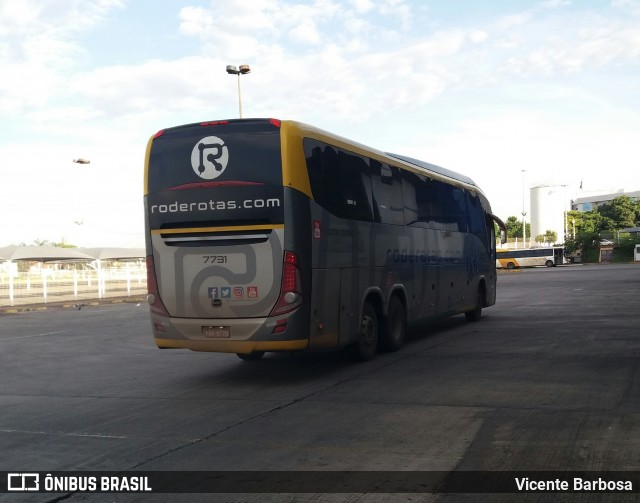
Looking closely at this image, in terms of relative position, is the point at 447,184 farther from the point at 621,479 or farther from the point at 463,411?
the point at 621,479

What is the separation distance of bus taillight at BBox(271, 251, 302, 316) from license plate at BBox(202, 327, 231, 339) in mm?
753

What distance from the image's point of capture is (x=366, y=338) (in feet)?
39.4

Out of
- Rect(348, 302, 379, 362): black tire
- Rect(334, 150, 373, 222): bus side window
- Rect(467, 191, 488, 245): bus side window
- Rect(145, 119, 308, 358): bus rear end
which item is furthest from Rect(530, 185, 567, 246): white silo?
Rect(145, 119, 308, 358): bus rear end

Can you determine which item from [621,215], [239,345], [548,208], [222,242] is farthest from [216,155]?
[548,208]

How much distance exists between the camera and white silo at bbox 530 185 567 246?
15462cm

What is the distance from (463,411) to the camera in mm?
8023

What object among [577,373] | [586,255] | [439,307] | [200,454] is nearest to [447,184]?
[439,307]

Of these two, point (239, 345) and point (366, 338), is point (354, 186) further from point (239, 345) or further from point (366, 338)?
point (239, 345)

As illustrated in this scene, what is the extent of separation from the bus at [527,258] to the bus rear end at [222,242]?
75455 mm

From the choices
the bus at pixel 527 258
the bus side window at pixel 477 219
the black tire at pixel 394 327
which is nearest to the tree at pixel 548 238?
the bus at pixel 527 258

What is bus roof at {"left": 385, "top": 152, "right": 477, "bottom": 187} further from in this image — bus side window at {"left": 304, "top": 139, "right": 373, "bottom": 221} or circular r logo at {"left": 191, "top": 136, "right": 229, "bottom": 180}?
circular r logo at {"left": 191, "top": 136, "right": 229, "bottom": 180}

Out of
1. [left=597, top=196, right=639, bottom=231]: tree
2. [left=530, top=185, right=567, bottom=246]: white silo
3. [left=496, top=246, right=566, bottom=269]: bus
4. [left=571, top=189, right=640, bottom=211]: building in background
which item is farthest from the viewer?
[left=571, top=189, right=640, bottom=211]: building in background

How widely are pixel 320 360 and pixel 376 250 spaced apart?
208 centimetres

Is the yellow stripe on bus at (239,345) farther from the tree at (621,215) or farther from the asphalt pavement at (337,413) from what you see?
the tree at (621,215)
